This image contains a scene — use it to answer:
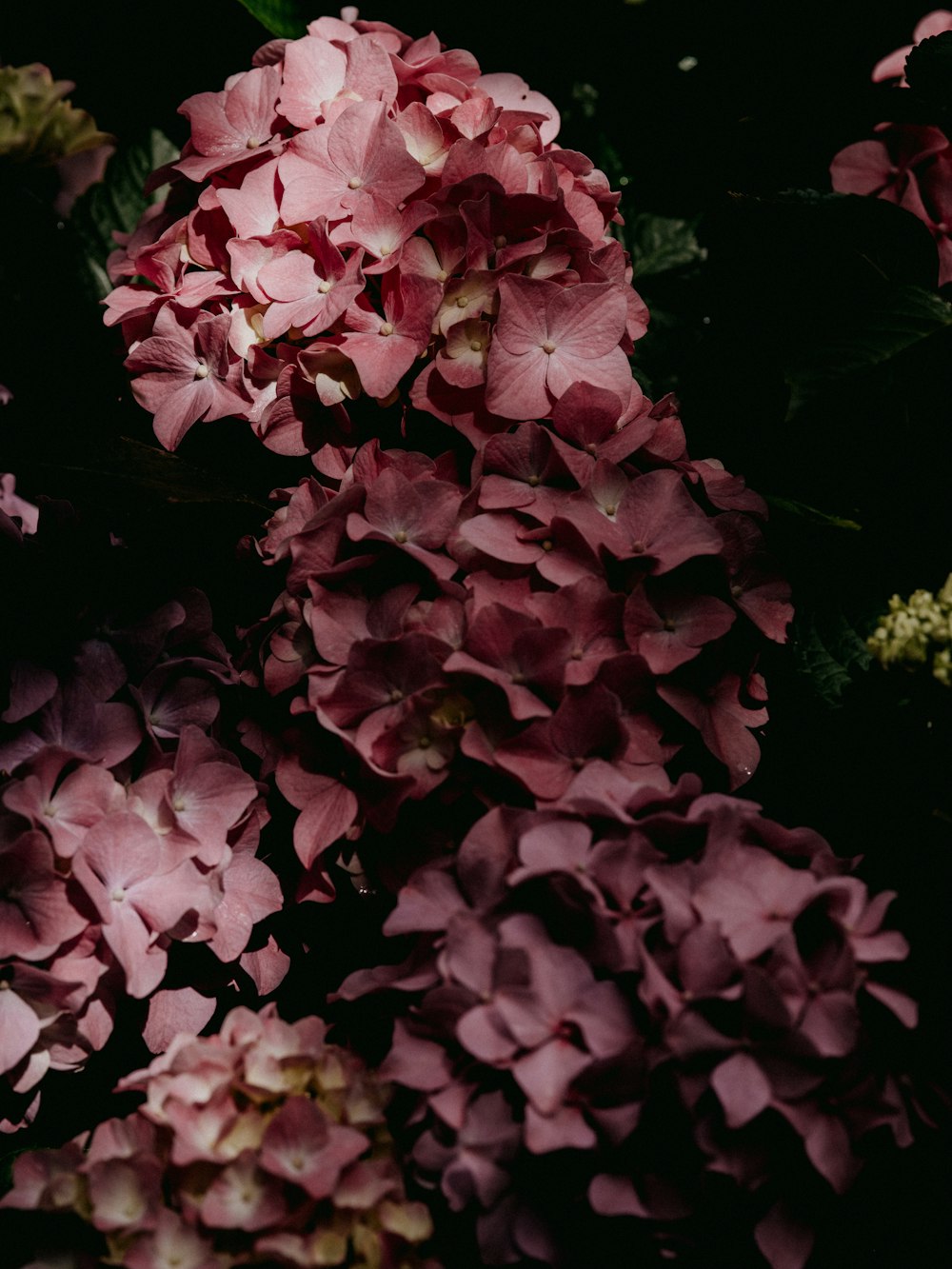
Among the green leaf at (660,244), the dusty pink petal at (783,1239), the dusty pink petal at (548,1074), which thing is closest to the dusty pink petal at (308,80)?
the green leaf at (660,244)

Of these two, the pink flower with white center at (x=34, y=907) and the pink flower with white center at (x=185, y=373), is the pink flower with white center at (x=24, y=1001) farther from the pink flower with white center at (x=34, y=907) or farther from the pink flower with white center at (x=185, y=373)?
the pink flower with white center at (x=185, y=373)

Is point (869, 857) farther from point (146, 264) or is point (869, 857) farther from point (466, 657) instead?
point (146, 264)

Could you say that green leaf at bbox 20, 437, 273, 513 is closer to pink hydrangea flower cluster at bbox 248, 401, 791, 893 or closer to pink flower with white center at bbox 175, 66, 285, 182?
pink hydrangea flower cluster at bbox 248, 401, 791, 893

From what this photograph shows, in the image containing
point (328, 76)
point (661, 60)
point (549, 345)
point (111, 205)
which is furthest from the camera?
point (661, 60)

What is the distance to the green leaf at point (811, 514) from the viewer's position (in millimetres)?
793

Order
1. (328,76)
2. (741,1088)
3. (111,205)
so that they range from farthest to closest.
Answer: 1. (111,205)
2. (328,76)
3. (741,1088)

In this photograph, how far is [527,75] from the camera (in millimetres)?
1253

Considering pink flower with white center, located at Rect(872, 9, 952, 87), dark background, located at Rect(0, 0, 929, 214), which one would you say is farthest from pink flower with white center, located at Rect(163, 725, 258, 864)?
pink flower with white center, located at Rect(872, 9, 952, 87)

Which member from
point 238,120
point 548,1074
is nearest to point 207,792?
point 548,1074

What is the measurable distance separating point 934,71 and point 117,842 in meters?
0.83

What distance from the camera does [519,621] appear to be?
68 centimetres

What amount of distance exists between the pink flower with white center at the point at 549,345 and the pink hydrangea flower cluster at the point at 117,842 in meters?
0.28

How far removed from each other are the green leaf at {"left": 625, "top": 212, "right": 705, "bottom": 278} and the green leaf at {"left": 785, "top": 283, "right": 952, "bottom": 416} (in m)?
0.39

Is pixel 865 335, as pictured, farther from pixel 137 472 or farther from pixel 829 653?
pixel 137 472
